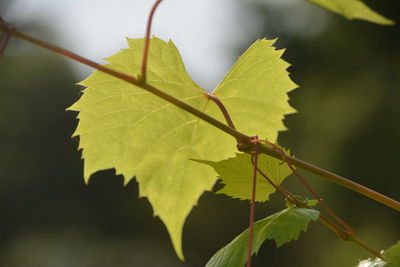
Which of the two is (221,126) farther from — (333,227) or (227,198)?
(227,198)

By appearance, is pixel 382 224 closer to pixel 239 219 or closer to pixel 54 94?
pixel 239 219

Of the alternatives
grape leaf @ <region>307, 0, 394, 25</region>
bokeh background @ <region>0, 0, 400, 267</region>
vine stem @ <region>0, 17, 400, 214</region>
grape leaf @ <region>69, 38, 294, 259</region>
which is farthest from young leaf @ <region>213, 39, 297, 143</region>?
bokeh background @ <region>0, 0, 400, 267</region>

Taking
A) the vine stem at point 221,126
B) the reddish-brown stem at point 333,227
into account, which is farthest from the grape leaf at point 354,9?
the reddish-brown stem at point 333,227

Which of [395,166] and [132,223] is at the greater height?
[395,166]

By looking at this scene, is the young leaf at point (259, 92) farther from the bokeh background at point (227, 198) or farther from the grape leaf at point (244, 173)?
the bokeh background at point (227, 198)

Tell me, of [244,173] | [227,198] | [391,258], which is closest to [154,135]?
[244,173]

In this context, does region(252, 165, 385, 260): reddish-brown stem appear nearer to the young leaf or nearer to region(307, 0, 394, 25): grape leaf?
the young leaf

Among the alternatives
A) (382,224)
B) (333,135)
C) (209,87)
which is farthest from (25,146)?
(382,224)
